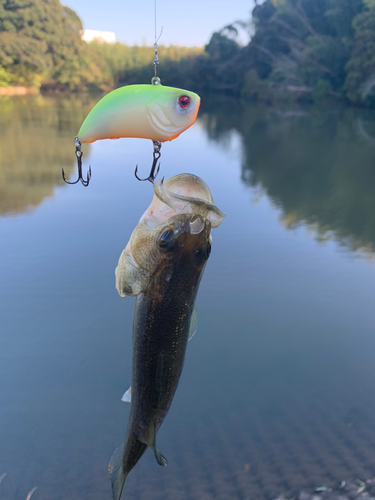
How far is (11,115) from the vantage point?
1908 cm

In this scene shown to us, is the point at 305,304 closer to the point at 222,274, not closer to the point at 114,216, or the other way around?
the point at 222,274

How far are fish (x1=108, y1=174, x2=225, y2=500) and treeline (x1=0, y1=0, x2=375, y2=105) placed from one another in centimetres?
2658

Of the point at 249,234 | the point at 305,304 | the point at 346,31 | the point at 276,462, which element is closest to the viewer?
the point at 276,462

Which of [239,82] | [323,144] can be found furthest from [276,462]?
→ [239,82]

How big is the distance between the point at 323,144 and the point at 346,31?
1945 cm

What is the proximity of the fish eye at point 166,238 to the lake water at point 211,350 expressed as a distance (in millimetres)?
2177

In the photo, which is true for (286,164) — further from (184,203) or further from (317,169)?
(184,203)

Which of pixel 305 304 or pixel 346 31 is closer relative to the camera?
pixel 305 304

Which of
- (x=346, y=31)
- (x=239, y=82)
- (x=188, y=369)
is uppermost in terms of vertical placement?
(x=346, y=31)

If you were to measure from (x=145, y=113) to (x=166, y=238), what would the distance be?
1.52 feet

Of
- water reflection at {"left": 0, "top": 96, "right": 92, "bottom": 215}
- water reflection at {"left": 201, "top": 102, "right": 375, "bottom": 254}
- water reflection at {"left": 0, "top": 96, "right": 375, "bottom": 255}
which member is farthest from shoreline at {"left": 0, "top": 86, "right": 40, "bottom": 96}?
water reflection at {"left": 201, "top": 102, "right": 375, "bottom": 254}

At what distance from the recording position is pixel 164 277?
4.38 feet

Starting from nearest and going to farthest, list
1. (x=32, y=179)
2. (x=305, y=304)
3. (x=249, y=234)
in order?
(x=305, y=304), (x=249, y=234), (x=32, y=179)

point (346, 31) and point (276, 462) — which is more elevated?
point (346, 31)
